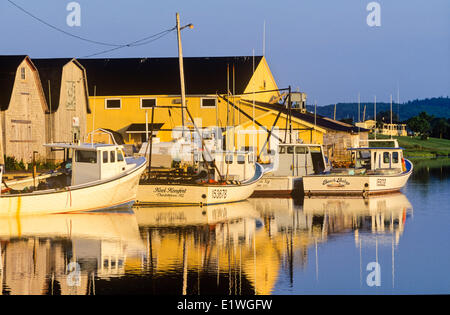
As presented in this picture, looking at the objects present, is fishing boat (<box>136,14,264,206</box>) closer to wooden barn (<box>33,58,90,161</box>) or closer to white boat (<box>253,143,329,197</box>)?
white boat (<box>253,143,329,197</box>)

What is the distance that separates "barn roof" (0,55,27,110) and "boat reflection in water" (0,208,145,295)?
17.4m

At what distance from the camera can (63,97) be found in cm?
5247

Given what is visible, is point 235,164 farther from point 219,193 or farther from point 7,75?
point 7,75

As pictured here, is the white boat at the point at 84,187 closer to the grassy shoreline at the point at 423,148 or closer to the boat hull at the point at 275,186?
the boat hull at the point at 275,186

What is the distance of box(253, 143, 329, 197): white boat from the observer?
40031mm

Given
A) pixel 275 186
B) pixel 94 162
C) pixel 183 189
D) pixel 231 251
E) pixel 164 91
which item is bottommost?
pixel 231 251

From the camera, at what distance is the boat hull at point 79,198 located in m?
28.7

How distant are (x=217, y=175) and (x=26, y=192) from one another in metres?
9.75

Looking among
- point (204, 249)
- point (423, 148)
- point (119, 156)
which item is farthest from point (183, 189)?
point (423, 148)

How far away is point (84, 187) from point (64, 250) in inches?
305

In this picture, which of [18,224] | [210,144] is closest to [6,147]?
[210,144]

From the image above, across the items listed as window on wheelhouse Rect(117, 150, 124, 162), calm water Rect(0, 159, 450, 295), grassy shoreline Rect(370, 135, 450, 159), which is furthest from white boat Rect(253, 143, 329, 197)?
grassy shoreline Rect(370, 135, 450, 159)
